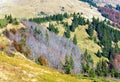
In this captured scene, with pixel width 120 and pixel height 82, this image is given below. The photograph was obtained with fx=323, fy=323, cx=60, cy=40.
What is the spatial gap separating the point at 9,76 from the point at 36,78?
7.98 meters

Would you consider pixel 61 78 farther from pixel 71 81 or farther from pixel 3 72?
pixel 3 72

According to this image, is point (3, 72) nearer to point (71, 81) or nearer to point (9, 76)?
point (9, 76)

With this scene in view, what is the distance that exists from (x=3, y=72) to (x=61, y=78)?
731 inches

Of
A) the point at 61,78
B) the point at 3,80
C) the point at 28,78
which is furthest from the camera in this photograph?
the point at 61,78

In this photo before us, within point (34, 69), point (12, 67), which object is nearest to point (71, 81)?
point (34, 69)

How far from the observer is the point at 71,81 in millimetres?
98500

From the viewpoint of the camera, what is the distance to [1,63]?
94.4m

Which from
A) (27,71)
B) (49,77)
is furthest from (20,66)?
(49,77)

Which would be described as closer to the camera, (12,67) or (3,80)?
(3,80)

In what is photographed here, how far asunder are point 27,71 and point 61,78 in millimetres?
10640

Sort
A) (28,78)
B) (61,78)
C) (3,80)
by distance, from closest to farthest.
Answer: (3,80)
(28,78)
(61,78)

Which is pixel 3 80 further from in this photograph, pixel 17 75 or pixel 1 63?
pixel 1 63

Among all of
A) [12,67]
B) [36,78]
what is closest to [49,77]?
[36,78]

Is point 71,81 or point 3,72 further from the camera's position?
point 71,81
